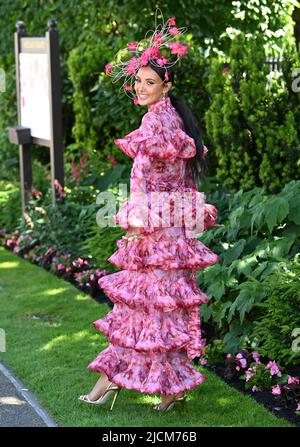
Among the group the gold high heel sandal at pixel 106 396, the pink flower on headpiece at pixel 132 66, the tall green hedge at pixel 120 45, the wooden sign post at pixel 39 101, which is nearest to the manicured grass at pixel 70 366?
the gold high heel sandal at pixel 106 396

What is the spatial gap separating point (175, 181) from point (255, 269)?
45.0 inches

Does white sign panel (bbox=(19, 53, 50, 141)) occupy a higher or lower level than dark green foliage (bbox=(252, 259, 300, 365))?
higher

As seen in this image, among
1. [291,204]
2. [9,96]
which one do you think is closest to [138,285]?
[291,204]

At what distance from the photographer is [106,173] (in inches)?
371

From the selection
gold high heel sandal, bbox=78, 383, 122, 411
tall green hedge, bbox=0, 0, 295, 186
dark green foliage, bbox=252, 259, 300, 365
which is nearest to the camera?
gold high heel sandal, bbox=78, 383, 122, 411

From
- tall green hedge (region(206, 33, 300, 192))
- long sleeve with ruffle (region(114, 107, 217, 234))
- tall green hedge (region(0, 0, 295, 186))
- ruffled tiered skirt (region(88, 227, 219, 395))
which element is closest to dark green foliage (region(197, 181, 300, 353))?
ruffled tiered skirt (region(88, 227, 219, 395))

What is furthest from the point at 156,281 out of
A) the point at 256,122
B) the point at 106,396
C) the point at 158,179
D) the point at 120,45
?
the point at 120,45

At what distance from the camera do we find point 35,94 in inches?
364

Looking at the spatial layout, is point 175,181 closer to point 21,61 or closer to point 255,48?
point 255,48

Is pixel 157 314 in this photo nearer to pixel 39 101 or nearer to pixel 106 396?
pixel 106 396

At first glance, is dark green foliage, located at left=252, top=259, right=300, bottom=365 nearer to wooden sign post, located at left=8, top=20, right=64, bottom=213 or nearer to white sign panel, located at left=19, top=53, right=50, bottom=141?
wooden sign post, located at left=8, top=20, right=64, bottom=213

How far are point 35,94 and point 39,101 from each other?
0.48 ft

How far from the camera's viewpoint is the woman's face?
15.8 ft

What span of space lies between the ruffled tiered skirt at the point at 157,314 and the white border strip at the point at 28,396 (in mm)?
370
